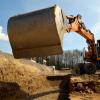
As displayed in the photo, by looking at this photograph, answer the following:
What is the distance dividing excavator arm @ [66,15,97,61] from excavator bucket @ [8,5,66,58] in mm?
1544

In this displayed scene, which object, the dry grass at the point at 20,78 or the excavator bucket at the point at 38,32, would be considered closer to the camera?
the excavator bucket at the point at 38,32

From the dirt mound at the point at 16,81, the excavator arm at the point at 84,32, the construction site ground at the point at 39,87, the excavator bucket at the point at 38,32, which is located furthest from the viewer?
the dirt mound at the point at 16,81

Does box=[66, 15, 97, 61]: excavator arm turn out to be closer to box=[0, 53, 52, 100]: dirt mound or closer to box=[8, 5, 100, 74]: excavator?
box=[8, 5, 100, 74]: excavator

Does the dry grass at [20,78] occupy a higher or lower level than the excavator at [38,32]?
lower

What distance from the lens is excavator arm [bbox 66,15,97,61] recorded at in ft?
45.3

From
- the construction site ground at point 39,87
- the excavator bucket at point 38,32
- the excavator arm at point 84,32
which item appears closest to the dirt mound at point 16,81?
the construction site ground at point 39,87

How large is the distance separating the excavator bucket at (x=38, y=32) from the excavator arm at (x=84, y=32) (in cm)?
154

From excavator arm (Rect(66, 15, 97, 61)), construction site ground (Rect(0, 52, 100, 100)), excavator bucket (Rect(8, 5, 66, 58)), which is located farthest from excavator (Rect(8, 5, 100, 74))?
construction site ground (Rect(0, 52, 100, 100))

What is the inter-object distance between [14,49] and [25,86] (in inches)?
202

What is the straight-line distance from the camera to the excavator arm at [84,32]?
1380cm

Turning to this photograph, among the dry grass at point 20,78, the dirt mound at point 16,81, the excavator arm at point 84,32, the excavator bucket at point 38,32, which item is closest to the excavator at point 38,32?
the excavator bucket at point 38,32

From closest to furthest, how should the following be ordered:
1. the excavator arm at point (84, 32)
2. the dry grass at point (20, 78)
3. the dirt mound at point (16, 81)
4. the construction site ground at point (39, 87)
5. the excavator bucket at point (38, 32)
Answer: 1. the excavator bucket at point (38, 32)
2. the excavator arm at point (84, 32)
3. the construction site ground at point (39, 87)
4. the dirt mound at point (16, 81)
5. the dry grass at point (20, 78)

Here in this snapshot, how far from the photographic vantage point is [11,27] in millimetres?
11547

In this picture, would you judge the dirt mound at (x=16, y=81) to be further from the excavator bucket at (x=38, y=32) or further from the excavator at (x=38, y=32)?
the excavator bucket at (x=38, y=32)
